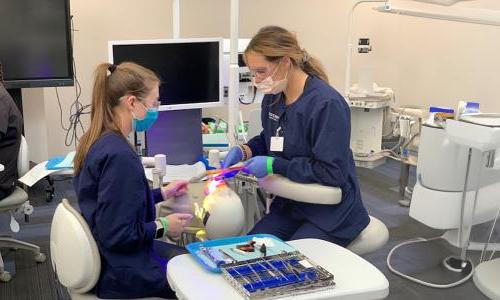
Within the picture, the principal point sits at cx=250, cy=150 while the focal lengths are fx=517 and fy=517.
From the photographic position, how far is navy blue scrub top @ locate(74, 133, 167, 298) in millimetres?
1457

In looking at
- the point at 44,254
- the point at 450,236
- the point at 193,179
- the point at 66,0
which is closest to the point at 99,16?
the point at 66,0

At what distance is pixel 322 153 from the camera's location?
5.79ft

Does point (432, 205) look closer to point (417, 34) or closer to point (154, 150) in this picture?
point (154, 150)

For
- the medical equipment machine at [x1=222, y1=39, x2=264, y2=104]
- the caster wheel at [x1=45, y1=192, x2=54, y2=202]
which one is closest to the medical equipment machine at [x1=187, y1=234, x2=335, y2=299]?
the medical equipment machine at [x1=222, y1=39, x2=264, y2=104]

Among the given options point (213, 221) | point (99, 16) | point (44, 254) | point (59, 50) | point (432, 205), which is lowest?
point (44, 254)

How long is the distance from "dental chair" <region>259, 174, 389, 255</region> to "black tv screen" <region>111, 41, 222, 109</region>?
76 centimetres

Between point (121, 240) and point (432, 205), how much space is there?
77.2 inches

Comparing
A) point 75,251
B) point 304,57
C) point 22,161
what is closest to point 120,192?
point 75,251

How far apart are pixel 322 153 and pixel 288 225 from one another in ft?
1.20

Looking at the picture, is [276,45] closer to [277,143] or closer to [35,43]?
[277,143]

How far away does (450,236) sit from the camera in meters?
3.07

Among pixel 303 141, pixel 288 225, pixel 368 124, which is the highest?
pixel 303 141

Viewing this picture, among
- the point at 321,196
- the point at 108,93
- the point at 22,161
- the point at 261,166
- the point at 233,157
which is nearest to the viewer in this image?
the point at 108,93

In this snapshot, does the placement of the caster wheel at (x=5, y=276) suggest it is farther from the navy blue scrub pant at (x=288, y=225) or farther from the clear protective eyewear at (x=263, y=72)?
the clear protective eyewear at (x=263, y=72)
